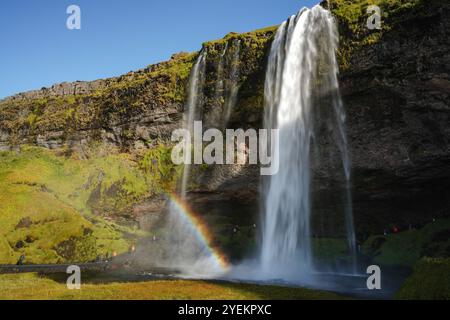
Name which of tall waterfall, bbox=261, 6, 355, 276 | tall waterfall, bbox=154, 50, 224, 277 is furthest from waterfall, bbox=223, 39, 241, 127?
tall waterfall, bbox=261, 6, 355, 276

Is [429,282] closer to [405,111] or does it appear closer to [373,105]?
[405,111]

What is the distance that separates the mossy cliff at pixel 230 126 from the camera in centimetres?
4578

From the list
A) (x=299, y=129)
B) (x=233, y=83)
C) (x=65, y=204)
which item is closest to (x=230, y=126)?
(x=233, y=83)

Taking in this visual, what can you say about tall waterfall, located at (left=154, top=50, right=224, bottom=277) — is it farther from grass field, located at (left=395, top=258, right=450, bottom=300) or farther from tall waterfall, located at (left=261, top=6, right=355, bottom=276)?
grass field, located at (left=395, top=258, right=450, bottom=300)

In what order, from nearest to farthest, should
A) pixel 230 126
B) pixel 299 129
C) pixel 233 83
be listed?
pixel 299 129, pixel 233 83, pixel 230 126

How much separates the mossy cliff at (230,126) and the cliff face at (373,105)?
0.13 m

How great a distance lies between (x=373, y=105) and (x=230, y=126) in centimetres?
2150

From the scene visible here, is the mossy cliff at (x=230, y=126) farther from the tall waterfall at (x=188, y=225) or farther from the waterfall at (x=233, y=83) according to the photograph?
the tall waterfall at (x=188, y=225)

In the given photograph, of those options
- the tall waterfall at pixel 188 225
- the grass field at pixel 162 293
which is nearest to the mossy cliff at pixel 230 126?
the tall waterfall at pixel 188 225

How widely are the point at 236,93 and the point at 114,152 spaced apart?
30.0 metres

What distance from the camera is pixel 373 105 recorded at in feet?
159

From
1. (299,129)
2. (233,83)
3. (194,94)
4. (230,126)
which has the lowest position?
(299,129)

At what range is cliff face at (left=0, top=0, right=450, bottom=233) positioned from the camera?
44.8 meters
